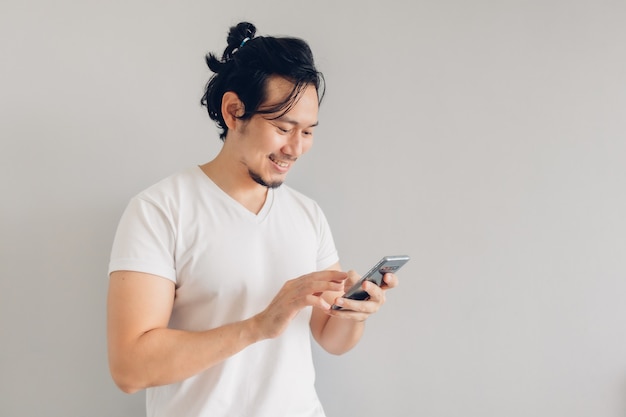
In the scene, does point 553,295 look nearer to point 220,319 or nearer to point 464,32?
point 464,32

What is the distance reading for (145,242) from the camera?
96cm

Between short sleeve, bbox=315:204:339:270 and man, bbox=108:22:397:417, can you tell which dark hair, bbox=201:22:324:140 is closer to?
man, bbox=108:22:397:417

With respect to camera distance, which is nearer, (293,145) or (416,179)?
(293,145)

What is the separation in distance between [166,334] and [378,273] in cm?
36

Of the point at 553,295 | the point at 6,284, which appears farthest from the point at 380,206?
the point at 6,284

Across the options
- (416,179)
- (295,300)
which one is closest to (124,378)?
(295,300)

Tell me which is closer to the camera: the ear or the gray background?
the ear

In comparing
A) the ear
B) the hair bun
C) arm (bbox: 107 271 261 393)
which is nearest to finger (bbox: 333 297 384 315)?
arm (bbox: 107 271 261 393)

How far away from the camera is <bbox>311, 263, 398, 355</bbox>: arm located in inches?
38.1

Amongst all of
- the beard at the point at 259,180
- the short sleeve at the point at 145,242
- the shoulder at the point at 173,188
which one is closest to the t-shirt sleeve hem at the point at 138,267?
the short sleeve at the point at 145,242

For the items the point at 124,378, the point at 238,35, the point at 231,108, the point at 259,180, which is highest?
the point at 238,35

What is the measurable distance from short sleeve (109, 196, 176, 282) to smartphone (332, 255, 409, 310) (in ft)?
1.00

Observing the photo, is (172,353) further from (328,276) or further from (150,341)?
(328,276)

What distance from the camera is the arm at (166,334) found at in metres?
0.91
